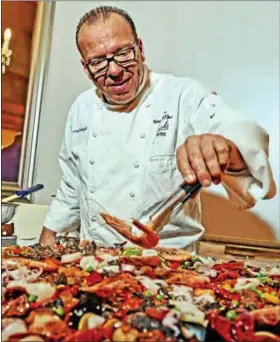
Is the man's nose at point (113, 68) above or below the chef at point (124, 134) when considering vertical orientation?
above

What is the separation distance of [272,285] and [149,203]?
26 cm

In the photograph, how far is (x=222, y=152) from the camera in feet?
2.15

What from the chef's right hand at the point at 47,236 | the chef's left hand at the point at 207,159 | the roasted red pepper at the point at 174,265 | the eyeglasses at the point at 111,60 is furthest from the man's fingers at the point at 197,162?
the chef's right hand at the point at 47,236

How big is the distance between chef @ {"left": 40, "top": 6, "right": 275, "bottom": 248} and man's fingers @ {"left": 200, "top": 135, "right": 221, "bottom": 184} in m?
0.09

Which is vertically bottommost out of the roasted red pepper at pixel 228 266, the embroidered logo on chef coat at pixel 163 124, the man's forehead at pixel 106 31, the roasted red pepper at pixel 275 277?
the roasted red pepper at pixel 275 277

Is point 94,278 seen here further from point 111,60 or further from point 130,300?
point 111,60

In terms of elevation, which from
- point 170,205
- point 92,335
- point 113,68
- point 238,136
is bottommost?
point 92,335

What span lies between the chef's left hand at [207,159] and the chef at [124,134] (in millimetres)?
58

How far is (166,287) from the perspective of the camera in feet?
1.73

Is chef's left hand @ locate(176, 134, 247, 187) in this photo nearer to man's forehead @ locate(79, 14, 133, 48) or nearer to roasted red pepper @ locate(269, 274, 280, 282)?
roasted red pepper @ locate(269, 274, 280, 282)

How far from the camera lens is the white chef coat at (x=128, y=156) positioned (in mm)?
832

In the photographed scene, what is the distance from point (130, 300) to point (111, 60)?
44 cm

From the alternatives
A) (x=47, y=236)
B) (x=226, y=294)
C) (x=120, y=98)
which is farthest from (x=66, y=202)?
(x=226, y=294)

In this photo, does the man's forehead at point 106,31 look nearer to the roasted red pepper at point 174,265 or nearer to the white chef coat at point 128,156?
the white chef coat at point 128,156
